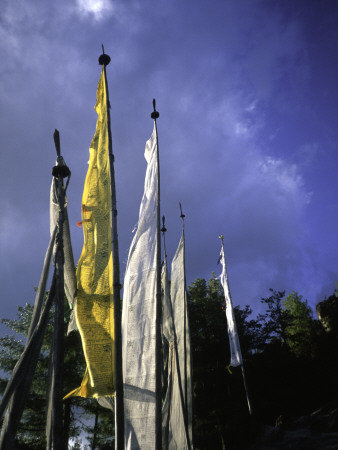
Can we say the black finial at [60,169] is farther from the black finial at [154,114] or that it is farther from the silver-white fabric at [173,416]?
the silver-white fabric at [173,416]

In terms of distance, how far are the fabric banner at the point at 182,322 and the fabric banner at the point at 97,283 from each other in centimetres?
445

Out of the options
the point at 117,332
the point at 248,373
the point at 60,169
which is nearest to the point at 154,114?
the point at 60,169

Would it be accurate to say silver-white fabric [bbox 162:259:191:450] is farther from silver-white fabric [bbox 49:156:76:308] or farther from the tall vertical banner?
silver-white fabric [bbox 49:156:76:308]

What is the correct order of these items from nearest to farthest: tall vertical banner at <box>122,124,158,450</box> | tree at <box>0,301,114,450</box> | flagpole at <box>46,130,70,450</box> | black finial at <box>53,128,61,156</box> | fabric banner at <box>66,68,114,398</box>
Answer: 1. flagpole at <box>46,130,70,450</box>
2. fabric banner at <box>66,68,114,398</box>
3. black finial at <box>53,128,61,156</box>
4. tall vertical banner at <box>122,124,158,450</box>
5. tree at <box>0,301,114,450</box>

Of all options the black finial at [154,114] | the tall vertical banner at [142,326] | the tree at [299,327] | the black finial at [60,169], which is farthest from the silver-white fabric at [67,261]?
the tree at [299,327]

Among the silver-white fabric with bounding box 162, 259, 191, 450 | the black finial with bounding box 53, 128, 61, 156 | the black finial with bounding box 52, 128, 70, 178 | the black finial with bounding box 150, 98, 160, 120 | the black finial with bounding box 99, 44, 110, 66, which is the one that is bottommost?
the silver-white fabric with bounding box 162, 259, 191, 450

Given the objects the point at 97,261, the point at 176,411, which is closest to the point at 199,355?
the point at 176,411

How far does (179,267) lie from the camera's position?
1135cm

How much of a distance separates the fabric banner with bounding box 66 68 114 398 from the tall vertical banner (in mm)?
1544

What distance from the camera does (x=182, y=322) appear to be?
33.4 feet

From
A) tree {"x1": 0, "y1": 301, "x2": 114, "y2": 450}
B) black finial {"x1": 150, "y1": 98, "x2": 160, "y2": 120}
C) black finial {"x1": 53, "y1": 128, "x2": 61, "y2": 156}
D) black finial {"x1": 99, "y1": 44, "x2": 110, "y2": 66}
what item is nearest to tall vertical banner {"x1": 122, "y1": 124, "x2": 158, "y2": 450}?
black finial {"x1": 150, "y1": 98, "x2": 160, "y2": 120}

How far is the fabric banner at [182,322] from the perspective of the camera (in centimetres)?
834

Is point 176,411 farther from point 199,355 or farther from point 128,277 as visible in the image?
point 199,355

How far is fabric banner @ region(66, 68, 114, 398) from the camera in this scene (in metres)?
4.16
